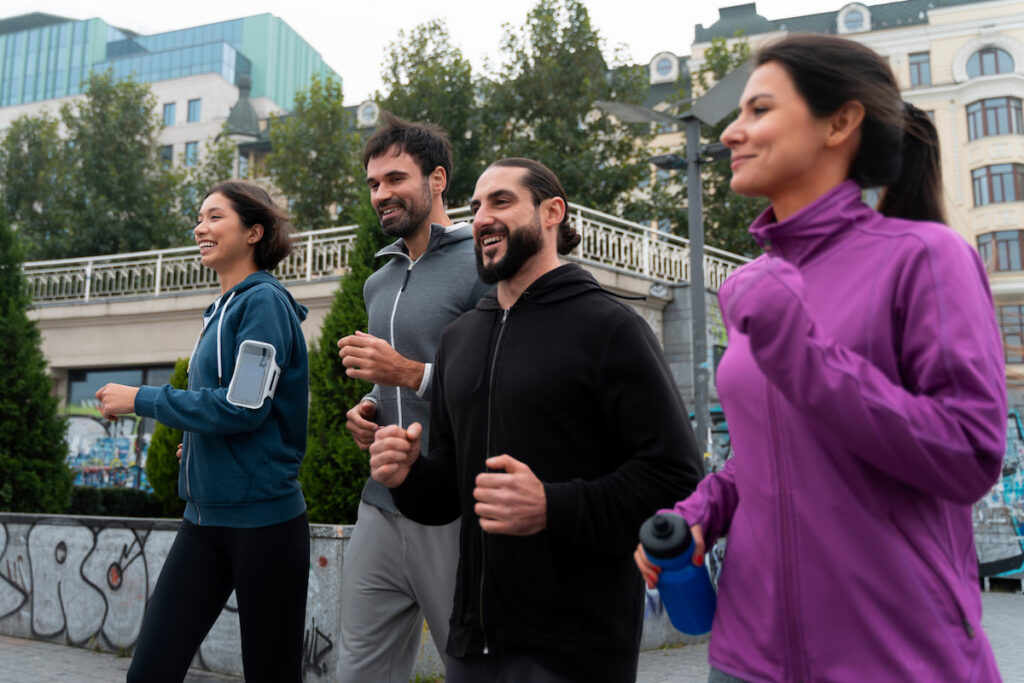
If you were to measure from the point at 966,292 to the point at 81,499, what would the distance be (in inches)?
556

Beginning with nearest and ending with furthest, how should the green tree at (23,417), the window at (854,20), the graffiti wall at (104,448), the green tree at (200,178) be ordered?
the green tree at (23,417), the graffiti wall at (104,448), the green tree at (200,178), the window at (854,20)

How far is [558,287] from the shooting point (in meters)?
2.37

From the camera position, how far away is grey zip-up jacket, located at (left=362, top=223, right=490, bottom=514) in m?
3.06

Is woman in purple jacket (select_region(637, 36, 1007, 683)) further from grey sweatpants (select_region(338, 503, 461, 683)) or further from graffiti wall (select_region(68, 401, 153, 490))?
graffiti wall (select_region(68, 401, 153, 490))

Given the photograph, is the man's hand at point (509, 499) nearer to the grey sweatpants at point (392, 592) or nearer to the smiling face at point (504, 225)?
the smiling face at point (504, 225)

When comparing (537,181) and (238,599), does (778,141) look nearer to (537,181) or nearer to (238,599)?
(537,181)

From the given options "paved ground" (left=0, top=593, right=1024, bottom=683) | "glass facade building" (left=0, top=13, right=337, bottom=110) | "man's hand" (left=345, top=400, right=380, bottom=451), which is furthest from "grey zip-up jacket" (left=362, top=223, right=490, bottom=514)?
"glass facade building" (left=0, top=13, right=337, bottom=110)

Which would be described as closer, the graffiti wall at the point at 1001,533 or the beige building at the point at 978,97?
the graffiti wall at the point at 1001,533

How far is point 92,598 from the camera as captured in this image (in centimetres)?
684

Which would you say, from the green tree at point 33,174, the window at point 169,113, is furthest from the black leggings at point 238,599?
the window at point 169,113

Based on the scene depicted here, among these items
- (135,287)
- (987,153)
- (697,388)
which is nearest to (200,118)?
(135,287)

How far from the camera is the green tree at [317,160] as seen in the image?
27672 mm

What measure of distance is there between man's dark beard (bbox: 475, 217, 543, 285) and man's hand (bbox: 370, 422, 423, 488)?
0.48 metres

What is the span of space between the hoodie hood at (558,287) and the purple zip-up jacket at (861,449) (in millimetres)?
813
